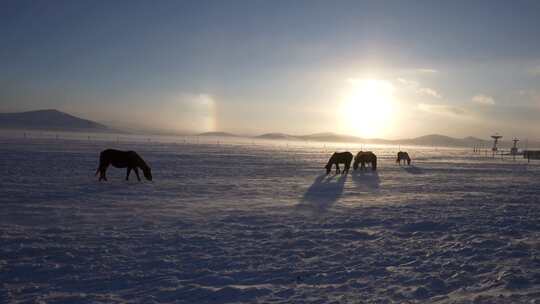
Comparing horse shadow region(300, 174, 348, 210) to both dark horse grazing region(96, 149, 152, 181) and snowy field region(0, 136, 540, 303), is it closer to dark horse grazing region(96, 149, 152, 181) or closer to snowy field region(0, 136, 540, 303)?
snowy field region(0, 136, 540, 303)

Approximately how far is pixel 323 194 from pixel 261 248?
25.5 ft

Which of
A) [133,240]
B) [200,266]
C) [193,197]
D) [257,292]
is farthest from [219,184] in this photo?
[257,292]

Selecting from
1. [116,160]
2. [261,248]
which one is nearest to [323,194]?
[261,248]

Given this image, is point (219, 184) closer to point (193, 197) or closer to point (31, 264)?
point (193, 197)

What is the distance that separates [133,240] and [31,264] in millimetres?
1893

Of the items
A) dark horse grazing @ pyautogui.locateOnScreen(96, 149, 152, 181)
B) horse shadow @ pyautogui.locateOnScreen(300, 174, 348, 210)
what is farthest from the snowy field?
dark horse grazing @ pyautogui.locateOnScreen(96, 149, 152, 181)

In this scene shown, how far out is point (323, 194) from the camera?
1465 centimetres

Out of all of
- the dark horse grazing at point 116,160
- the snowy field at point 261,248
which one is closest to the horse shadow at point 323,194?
the snowy field at point 261,248

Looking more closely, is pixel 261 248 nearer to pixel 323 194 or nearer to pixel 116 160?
pixel 323 194

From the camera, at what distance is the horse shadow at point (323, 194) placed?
1248cm

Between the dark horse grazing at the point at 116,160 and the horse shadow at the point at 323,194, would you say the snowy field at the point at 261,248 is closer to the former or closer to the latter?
the horse shadow at the point at 323,194

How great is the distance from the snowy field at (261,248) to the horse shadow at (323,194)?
195mm

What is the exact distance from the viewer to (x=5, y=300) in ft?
15.5

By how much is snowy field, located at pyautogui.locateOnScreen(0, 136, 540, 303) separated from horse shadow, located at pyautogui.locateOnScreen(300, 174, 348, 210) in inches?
7.7
